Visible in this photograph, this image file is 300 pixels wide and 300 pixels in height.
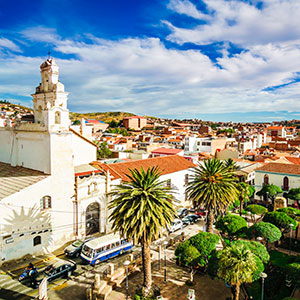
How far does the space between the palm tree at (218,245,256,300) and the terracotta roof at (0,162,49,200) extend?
19.6 metres

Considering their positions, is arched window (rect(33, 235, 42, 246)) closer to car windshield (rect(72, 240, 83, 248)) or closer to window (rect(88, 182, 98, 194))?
car windshield (rect(72, 240, 83, 248))

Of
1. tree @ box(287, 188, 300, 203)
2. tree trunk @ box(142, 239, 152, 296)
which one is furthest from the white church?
tree @ box(287, 188, 300, 203)

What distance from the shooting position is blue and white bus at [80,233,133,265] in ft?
77.7

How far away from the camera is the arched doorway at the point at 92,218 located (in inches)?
1182

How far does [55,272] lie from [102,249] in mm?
4642

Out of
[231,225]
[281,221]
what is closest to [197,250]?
[231,225]

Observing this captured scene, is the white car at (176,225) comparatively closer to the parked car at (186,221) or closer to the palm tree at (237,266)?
the parked car at (186,221)

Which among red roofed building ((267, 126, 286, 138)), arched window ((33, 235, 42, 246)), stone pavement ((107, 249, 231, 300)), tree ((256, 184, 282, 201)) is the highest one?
red roofed building ((267, 126, 286, 138))

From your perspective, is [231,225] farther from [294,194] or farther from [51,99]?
[51,99]

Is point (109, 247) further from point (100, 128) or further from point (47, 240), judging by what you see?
point (100, 128)

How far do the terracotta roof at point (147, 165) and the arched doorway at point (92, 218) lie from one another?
15.8 ft

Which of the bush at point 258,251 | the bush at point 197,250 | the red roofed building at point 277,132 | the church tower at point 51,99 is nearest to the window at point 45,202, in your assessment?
the church tower at point 51,99

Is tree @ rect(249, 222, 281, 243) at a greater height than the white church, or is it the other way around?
the white church

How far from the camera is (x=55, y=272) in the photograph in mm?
21219
